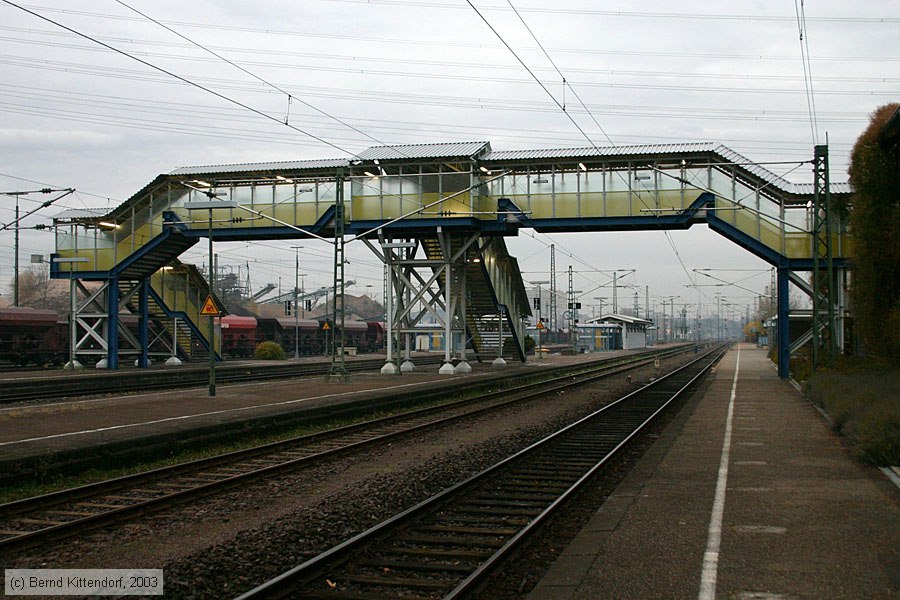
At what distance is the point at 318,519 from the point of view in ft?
32.6

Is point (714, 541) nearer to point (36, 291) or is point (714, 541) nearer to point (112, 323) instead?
point (112, 323)

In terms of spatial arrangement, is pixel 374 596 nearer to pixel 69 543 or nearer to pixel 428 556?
pixel 428 556

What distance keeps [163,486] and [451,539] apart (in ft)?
16.8

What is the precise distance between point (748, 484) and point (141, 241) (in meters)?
33.0

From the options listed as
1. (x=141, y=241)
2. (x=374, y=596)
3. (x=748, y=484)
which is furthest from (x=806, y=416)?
(x=141, y=241)

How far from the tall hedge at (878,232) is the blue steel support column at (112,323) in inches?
1228

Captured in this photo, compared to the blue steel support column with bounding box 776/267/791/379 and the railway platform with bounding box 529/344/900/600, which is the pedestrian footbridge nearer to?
the blue steel support column with bounding box 776/267/791/379

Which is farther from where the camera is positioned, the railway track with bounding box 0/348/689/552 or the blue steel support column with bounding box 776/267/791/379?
the blue steel support column with bounding box 776/267/791/379

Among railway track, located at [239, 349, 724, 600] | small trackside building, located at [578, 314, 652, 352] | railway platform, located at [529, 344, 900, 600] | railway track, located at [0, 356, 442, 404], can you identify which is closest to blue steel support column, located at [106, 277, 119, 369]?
railway track, located at [0, 356, 442, 404]

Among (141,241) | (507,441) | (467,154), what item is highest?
(467,154)

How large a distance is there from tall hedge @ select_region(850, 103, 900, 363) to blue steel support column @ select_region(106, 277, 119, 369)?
31180 millimetres

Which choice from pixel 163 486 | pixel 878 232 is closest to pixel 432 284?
pixel 878 232

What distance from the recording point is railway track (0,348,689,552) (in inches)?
372

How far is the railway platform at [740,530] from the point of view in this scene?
7.23m
